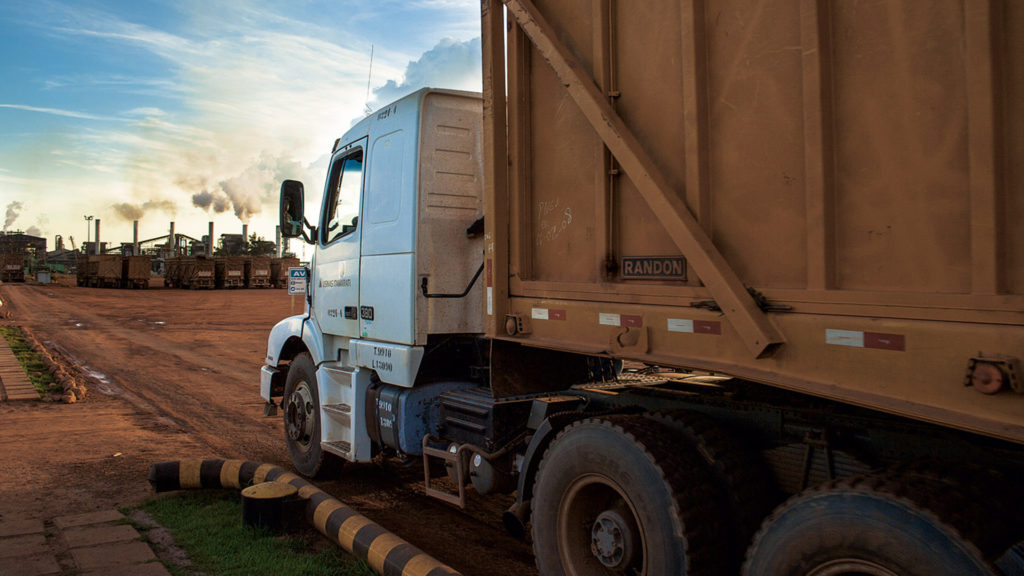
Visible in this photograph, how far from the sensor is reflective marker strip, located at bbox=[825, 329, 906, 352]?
7.00 feet

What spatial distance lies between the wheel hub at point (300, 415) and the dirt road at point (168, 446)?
520 millimetres

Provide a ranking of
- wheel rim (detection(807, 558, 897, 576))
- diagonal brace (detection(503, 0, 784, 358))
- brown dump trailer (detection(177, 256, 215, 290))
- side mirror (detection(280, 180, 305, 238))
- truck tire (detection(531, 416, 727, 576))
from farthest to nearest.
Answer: brown dump trailer (detection(177, 256, 215, 290))
side mirror (detection(280, 180, 305, 238))
truck tire (detection(531, 416, 727, 576))
diagonal brace (detection(503, 0, 784, 358))
wheel rim (detection(807, 558, 897, 576))

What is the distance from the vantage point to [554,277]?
3.61 metres

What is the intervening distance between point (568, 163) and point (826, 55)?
1373 millimetres

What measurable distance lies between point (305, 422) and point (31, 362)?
10.2m

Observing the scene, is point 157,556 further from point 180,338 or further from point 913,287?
point 180,338

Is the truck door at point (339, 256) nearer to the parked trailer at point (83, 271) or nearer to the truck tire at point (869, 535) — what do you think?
the truck tire at point (869, 535)

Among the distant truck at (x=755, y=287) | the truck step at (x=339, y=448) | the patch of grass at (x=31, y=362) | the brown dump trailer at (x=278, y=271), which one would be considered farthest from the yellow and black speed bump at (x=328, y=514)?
the brown dump trailer at (x=278, y=271)

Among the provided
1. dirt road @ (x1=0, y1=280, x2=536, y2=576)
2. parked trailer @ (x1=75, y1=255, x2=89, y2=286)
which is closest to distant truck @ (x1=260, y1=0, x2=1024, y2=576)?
dirt road @ (x1=0, y1=280, x2=536, y2=576)

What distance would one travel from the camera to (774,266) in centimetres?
254

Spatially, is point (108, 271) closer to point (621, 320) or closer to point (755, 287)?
point (621, 320)

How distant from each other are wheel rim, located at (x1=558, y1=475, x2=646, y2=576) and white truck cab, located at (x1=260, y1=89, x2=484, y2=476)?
202 cm

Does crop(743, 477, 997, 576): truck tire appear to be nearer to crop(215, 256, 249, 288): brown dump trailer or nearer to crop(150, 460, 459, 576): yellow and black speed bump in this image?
crop(150, 460, 459, 576): yellow and black speed bump

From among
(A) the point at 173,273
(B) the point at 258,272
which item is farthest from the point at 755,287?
(A) the point at 173,273
